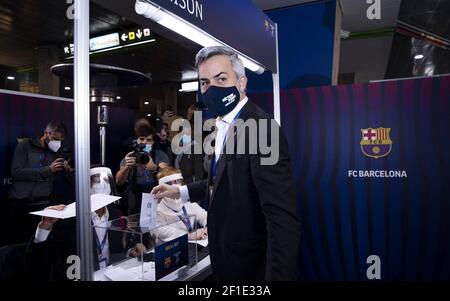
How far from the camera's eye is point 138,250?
1.44m

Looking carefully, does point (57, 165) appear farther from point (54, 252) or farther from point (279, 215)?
point (279, 215)

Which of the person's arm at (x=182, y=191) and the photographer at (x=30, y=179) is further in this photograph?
the photographer at (x=30, y=179)

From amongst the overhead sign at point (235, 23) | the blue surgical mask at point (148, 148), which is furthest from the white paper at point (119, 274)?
the blue surgical mask at point (148, 148)

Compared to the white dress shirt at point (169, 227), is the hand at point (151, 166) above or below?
above

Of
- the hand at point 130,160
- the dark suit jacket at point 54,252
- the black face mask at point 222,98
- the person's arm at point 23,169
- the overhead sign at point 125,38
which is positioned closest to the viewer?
the black face mask at point 222,98

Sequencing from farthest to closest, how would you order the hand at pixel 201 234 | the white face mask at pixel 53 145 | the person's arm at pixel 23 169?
1. the white face mask at pixel 53 145
2. the person's arm at pixel 23 169
3. the hand at pixel 201 234

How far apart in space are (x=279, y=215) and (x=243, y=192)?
0.15 metres

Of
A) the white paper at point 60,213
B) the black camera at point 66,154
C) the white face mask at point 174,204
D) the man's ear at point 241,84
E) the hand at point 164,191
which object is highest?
the man's ear at point 241,84

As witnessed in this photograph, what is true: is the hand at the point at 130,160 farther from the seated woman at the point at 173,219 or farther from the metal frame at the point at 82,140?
the metal frame at the point at 82,140

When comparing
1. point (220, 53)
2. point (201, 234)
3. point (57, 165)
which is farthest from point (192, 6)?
point (57, 165)

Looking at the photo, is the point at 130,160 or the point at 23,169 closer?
the point at 130,160

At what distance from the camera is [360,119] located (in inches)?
116

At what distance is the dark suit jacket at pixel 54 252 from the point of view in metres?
1.67

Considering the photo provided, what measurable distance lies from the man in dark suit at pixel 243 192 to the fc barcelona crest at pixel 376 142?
1.96m
